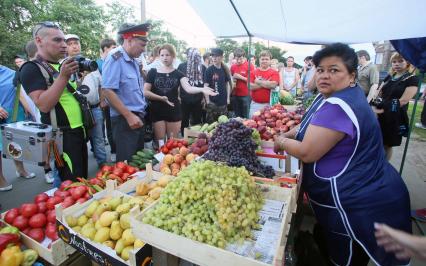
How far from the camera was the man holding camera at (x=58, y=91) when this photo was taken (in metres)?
2.24

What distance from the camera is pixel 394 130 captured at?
13.1ft

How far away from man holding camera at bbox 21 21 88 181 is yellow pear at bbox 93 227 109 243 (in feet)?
3.64

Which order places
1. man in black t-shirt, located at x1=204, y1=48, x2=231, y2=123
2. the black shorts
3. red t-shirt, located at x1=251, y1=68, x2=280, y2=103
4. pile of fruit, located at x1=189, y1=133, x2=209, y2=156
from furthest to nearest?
red t-shirt, located at x1=251, y1=68, x2=280, y2=103 → man in black t-shirt, located at x1=204, y1=48, x2=231, y2=123 → the black shorts → pile of fruit, located at x1=189, y1=133, x2=209, y2=156

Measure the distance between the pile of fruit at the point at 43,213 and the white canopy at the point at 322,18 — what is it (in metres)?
2.60

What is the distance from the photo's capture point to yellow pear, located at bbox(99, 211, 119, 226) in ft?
5.44

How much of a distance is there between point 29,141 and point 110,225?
118 cm

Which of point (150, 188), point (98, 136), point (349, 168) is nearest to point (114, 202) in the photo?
point (150, 188)

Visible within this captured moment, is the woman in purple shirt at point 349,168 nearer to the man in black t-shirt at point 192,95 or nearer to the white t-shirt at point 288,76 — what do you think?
the man in black t-shirt at point 192,95

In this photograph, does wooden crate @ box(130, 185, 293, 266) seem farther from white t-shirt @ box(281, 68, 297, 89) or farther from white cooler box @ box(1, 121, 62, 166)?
white t-shirt @ box(281, 68, 297, 89)

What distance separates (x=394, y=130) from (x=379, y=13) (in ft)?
7.04

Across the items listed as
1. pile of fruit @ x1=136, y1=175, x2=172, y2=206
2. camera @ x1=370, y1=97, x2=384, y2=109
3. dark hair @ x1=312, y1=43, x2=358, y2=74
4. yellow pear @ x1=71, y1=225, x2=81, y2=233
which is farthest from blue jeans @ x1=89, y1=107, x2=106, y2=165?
camera @ x1=370, y1=97, x2=384, y2=109

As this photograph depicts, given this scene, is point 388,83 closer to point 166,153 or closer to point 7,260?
point 166,153

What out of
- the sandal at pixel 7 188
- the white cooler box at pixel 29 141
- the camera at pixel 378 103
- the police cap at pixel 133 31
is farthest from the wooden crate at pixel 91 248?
the camera at pixel 378 103

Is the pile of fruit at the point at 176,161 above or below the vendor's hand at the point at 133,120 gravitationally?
below
